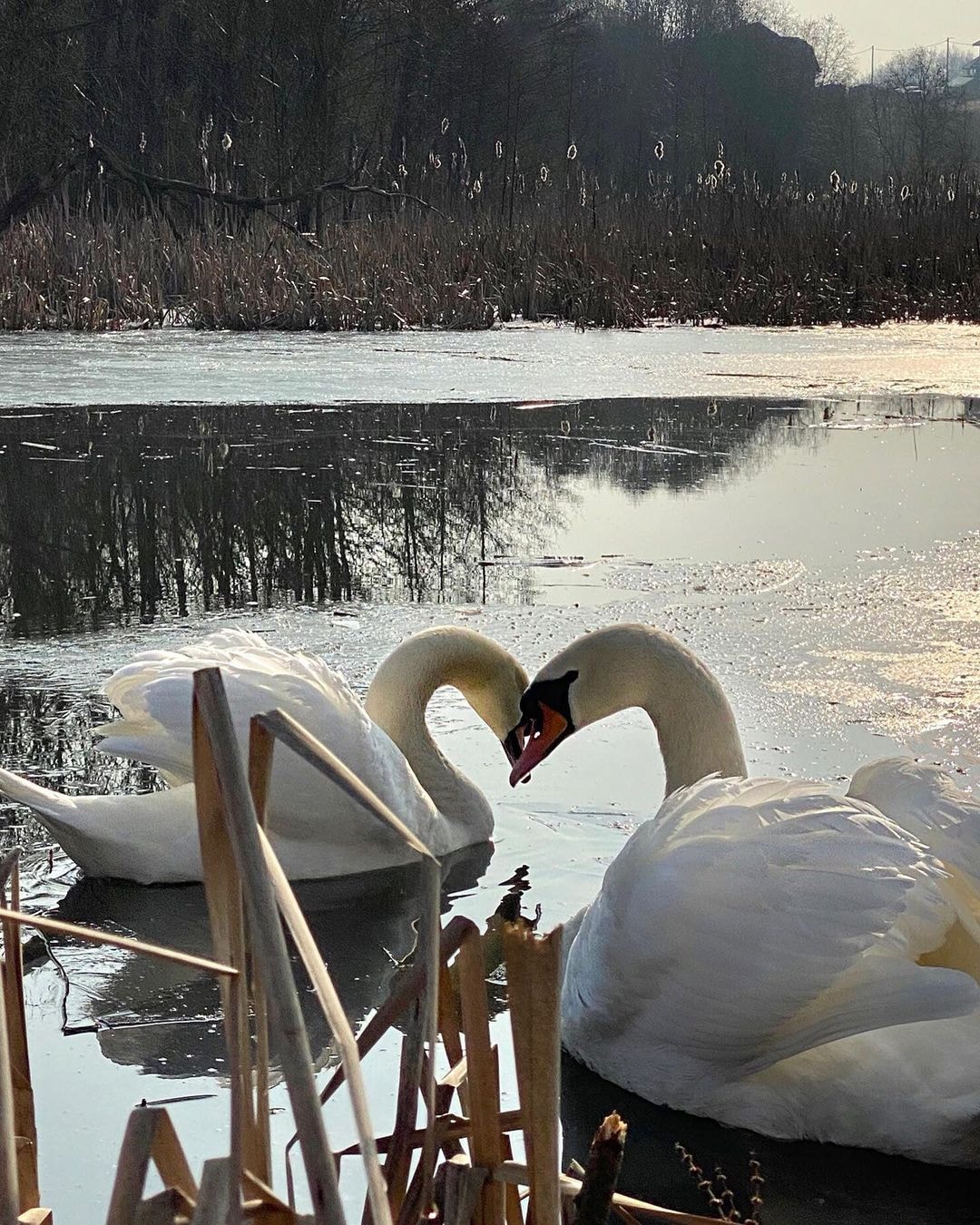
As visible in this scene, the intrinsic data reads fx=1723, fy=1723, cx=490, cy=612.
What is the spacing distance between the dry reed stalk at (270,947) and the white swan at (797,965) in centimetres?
127

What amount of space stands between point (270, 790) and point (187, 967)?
1.95ft

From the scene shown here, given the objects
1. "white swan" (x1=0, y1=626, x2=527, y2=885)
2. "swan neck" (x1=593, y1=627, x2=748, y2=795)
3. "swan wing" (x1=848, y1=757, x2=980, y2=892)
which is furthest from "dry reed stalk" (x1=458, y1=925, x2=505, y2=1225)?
"swan neck" (x1=593, y1=627, x2=748, y2=795)

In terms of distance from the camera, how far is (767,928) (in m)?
2.18

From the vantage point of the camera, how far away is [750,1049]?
7.41 ft

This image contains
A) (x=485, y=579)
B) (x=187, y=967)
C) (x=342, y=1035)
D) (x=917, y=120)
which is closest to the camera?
(x=342, y=1035)

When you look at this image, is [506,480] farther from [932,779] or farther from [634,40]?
[634,40]

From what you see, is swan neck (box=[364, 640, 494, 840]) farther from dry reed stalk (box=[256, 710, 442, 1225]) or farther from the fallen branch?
the fallen branch

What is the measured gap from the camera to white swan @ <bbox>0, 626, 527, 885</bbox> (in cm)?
321

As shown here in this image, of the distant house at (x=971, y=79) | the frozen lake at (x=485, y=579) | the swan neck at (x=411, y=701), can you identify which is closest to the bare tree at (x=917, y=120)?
the distant house at (x=971, y=79)

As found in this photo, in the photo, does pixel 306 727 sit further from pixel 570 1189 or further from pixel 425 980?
pixel 425 980

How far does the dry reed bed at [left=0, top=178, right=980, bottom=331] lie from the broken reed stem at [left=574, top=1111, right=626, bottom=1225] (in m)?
12.1

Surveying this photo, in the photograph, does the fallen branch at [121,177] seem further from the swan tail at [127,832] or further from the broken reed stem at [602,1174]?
the broken reed stem at [602,1174]

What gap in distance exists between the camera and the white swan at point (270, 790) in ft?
10.5

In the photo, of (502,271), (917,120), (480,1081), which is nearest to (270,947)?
(480,1081)
